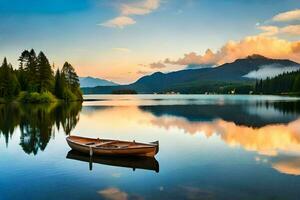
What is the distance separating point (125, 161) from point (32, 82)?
4066 inches

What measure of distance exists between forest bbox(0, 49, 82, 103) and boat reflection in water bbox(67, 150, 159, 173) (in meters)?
97.4

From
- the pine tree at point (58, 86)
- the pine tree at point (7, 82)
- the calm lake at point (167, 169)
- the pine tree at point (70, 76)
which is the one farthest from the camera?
the pine tree at point (70, 76)

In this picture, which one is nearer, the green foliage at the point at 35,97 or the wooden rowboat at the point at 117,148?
the wooden rowboat at the point at 117,148

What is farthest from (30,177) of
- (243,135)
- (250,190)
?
(243,135)

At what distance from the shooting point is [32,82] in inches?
4845

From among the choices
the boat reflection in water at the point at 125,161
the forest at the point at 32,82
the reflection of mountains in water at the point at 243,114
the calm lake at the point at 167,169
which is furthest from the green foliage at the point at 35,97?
the boat reflection in water at the point at 125,161

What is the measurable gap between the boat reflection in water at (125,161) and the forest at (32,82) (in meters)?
97.4

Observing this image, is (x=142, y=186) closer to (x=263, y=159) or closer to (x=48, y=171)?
(x=48, y=171)

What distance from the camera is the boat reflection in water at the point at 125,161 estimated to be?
27.5 m

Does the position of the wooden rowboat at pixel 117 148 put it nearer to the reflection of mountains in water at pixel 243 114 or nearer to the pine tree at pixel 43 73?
the reflection of mountains in water at pixel 243 114

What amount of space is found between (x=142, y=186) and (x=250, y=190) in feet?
22.4

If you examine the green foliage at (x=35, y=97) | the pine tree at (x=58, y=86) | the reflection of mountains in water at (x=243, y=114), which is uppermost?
the pine tree at (x=58, y=86)

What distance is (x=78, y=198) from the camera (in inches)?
772

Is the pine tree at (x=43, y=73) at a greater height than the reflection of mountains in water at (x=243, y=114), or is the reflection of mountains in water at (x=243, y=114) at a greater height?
the pine tree at (x=43, y=73)
